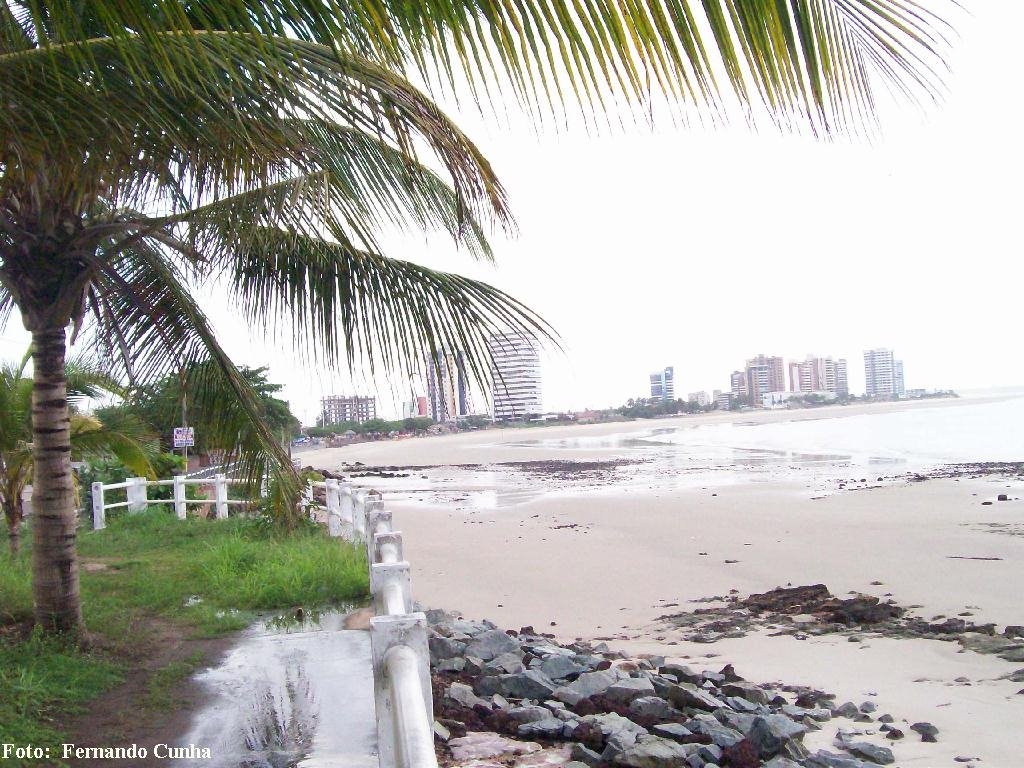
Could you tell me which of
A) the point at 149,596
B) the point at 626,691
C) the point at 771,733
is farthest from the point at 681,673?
the point at 149,596

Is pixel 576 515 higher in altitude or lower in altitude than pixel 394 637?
lower

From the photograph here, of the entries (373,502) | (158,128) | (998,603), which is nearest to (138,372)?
(373,502)

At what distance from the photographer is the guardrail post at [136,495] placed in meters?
15.1

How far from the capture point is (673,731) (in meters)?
4.65

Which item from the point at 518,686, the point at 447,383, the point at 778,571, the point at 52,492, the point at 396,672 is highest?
the point at 447,383

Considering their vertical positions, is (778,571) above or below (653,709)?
below

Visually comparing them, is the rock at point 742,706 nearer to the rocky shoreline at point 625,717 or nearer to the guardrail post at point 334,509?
the rocky shoreline at point 625,717

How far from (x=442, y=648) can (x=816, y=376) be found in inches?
6828

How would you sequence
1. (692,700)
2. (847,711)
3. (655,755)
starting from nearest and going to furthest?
(655,755) < (692,700) < (847,711)

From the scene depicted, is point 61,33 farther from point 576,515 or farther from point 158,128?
point 576,515

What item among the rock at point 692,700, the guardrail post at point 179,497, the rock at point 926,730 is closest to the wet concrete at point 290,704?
the rock at point 692,700

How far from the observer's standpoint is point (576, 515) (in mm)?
18734

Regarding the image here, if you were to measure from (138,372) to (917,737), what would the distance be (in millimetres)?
5675

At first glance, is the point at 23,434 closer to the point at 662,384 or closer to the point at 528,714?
the point at 528,714
